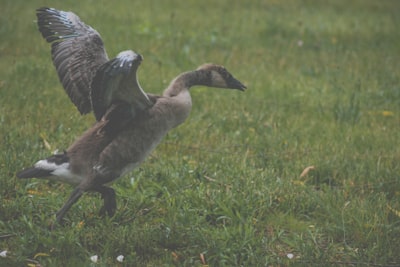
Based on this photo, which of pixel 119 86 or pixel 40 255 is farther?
pixel 119 86

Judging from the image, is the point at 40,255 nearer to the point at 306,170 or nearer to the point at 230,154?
the point at 230,154

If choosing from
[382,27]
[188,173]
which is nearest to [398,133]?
[188,173]

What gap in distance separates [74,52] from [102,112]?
712 millimetres

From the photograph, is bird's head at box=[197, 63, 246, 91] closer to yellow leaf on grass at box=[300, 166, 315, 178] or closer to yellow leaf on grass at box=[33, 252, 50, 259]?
yellow leaf on grass at box=[300, 166, 315, 178]

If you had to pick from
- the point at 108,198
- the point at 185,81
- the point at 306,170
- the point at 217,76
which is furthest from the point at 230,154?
the point at 108,198

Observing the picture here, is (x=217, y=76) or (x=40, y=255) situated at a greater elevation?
(x=217, y=76)

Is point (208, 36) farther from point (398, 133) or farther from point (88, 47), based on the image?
Result: point (88, 47)

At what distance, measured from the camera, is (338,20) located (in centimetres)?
1288

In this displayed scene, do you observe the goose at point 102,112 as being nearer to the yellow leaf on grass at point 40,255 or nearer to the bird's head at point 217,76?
the bird's head at point 217,76

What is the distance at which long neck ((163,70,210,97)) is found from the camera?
18.0 ft

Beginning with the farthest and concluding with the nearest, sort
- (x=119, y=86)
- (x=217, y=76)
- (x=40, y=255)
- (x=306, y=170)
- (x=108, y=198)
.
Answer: (x=306, y=170)
(x=217, y=76)
(x=108, y=198)
(x=119, y=86)
(x=40, y=255)

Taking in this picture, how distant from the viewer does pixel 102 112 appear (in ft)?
16.3

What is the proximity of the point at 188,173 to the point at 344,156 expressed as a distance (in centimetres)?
168

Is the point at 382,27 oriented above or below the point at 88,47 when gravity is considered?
below
